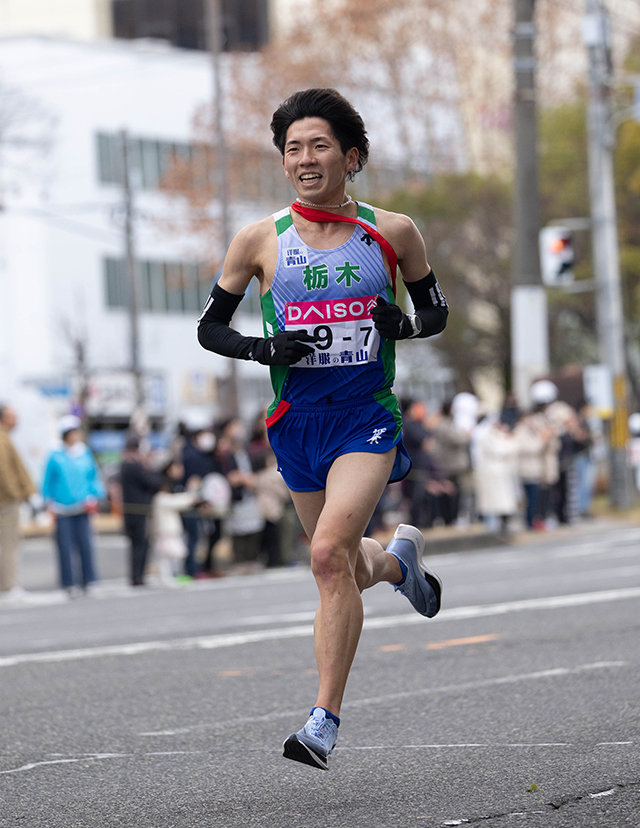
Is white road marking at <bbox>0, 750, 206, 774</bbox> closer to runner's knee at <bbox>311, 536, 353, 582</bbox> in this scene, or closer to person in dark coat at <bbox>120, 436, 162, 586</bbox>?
runner's knee at <bbox>311, 536, 353, 582</bbox>

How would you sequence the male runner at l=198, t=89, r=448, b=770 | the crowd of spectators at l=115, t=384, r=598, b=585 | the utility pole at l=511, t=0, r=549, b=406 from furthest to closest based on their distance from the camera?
the utility pole at l=511, t=0, r=549, b=406 < the crowd of spectators at l=115, t=384, r=598, b=585 < the male runner at l=198, t=89, r=448, b=770

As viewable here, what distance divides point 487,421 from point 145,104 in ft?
111

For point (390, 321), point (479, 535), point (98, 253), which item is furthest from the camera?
point (98, 253)

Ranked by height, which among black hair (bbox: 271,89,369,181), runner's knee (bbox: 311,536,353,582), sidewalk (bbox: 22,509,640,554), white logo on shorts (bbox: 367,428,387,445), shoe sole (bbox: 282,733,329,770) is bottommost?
sidewalk (bbox: 22,509,640,554)

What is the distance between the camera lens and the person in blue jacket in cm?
1766

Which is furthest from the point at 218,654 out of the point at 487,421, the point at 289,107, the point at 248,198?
the point at 248,198

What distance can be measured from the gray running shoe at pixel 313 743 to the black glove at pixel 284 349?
1.16m

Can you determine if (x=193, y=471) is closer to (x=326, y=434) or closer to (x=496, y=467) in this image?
(x=496, y=467)

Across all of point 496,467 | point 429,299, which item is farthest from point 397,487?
point 429,299

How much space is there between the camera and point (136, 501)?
1797 cm

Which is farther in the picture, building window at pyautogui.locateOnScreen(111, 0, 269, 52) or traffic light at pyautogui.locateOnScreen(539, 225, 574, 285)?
building window at pyautogui.locateOnScreen(111, 0, 269, 52)

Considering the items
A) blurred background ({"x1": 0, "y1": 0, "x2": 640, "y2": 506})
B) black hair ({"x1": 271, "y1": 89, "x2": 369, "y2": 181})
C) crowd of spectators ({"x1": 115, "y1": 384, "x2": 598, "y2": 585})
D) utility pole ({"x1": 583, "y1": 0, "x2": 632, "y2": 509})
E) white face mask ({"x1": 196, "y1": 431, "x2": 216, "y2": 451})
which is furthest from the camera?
blurred background ({"x1": 0, "y1": 0, "x2": 640, "y2": 506})

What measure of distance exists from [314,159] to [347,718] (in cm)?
243

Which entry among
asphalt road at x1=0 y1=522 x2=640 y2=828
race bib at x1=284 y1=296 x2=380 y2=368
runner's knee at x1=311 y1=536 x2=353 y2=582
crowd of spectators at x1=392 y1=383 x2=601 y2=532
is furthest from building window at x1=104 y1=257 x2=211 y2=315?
runner's knee at x1=311 y1=536 x2=353 y2=582
